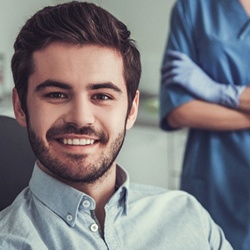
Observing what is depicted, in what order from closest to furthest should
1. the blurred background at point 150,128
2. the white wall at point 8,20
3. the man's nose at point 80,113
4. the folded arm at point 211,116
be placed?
the man's nose at point 80,113 → the folded arm at point 211,116 → the white wall at point 8,20 → the blurred background at point 150,128

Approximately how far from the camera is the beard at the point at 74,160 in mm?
831

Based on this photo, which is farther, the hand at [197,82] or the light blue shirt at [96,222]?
the hand at [197,82]

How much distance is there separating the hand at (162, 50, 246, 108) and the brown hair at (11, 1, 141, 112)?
15.4 inches

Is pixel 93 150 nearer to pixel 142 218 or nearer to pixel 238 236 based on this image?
pixel 142 218

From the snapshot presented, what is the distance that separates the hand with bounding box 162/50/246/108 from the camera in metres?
1.29

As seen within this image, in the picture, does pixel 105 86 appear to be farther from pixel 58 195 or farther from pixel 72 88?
pixel 58 195

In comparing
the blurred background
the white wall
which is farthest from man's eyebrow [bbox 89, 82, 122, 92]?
the blurred background

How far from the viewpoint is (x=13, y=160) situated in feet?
3.29

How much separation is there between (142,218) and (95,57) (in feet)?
1.13

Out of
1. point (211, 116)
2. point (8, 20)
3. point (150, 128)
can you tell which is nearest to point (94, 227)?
point (211, 116)

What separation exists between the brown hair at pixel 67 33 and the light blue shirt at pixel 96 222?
172mm

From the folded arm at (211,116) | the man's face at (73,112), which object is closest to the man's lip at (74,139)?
the man's face at (73,112)

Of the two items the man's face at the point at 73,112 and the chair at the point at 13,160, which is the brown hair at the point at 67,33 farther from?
the chair at the point at 13,160

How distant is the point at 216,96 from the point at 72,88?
57 cm
